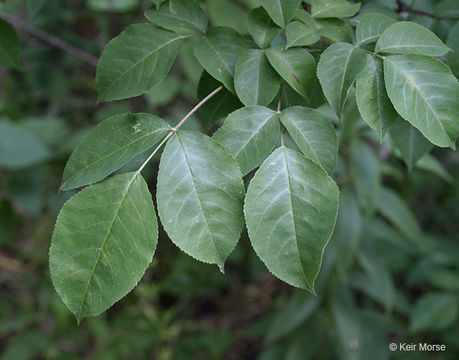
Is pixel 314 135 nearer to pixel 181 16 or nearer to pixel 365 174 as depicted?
pixel 181 16

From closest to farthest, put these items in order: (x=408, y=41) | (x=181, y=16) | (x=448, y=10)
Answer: (x=408, y=41) < (x=181, y=16) < (x=448, y=10)

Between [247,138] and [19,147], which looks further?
[19,147]

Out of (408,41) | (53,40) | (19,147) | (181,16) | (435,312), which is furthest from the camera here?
(435,312)

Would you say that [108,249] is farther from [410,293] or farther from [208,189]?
[410,293]

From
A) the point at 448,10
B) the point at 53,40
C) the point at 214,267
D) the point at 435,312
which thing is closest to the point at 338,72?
the point at 448,10

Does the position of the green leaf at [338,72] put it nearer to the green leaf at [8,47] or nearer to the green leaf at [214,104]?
the green leaf at [214,104]

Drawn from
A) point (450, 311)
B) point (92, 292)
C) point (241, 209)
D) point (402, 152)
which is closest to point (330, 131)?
point (241, 209)

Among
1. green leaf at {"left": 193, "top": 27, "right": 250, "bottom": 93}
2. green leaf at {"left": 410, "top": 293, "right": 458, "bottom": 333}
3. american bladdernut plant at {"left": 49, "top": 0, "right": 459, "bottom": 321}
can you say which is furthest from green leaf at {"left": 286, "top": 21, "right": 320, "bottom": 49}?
green leaf at {"left": 410, "top": 293, "right": 458, "bottom": 333}

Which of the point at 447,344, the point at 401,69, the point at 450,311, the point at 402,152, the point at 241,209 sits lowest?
the point at 447,344
